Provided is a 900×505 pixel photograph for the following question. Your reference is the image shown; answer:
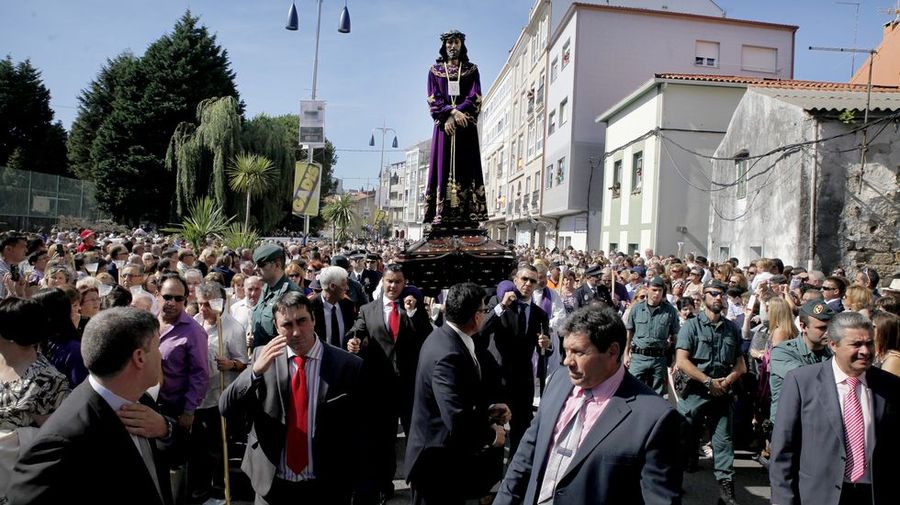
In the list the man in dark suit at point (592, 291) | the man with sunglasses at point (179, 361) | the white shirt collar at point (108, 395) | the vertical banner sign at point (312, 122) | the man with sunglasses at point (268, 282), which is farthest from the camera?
the vertical banner sign at point (312, 122)

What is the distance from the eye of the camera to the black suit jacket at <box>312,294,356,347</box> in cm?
622

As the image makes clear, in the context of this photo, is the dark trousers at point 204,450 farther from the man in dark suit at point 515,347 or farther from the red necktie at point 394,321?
the man in dark suit at point 515,347

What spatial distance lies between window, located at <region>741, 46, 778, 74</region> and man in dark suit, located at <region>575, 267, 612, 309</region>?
2418 cm

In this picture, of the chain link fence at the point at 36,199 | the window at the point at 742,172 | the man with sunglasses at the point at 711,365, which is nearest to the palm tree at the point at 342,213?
the chain link fence at the point at 36,199

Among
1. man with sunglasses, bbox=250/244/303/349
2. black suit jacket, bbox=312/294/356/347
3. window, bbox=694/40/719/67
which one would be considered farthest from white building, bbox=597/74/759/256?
man with sunglasses, bbox=250/244/303/349

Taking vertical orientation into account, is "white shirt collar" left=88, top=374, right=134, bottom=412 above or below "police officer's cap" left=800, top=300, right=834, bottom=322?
below

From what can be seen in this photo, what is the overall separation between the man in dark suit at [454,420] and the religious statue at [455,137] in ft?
13.6

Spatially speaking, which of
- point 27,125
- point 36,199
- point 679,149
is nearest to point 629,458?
point 679,149

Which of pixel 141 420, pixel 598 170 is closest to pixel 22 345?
pixel 141 420

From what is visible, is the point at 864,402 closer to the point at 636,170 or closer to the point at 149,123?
the point at 636,170

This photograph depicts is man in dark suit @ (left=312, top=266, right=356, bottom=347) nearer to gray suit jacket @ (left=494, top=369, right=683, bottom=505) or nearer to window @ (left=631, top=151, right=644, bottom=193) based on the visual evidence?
gray suit jacket @ (left=494, top=369, right=683, bottom=505)

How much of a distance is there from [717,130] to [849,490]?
20.6 metres

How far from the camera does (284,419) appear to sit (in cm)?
368

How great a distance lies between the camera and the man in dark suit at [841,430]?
3.67 meters
